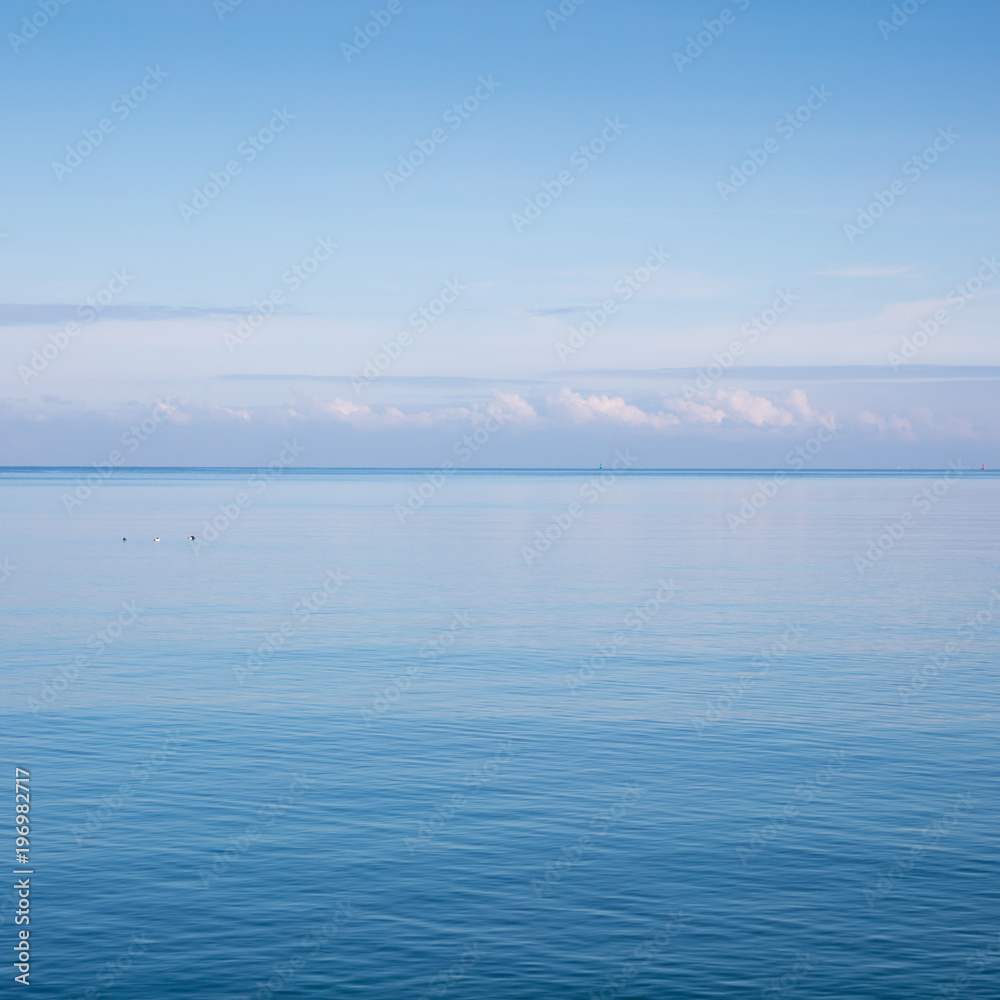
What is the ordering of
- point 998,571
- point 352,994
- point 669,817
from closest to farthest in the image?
1. point 352,994
2. point 669,817
3. point 998,571

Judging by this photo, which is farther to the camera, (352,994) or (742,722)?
(742,722)

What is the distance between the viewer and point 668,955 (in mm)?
21641

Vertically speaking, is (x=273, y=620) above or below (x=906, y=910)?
above

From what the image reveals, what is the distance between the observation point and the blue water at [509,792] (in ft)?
70.9

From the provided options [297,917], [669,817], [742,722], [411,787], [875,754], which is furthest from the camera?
[742,722]

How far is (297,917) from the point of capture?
23297mm

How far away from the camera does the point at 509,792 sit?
103 ft

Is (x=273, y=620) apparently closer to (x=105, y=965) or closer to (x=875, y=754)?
(x=875, y=754)

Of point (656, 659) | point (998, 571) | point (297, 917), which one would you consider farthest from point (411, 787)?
point (998, 571)

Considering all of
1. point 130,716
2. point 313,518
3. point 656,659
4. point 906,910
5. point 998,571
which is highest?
point 313,518

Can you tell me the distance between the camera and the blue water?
21.6m

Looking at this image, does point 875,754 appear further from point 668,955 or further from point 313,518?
point 313,518

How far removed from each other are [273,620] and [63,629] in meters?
9.98

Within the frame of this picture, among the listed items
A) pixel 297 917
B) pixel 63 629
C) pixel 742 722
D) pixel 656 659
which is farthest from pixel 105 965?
pixel 63 629
